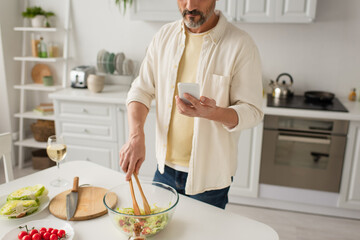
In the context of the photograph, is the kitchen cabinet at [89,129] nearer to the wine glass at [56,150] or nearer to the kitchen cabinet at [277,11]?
the kitchen cabinet at [277,11]

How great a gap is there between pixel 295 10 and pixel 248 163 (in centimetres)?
122

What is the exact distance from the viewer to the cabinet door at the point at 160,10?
2531mm

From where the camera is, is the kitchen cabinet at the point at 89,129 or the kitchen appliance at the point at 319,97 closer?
the kitchen appliance at the point at 319,97

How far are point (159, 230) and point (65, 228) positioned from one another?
0.28m

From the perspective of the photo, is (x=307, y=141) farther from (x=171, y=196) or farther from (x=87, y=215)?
(x=87, y=215)

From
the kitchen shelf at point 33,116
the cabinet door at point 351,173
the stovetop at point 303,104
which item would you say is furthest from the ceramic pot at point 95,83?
the cabinet door at point 351,173

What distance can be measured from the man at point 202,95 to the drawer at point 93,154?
1.50 meters

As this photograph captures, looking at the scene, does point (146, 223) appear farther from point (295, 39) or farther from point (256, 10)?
point (295, 39)

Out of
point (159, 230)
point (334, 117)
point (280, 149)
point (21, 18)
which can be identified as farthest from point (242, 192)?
point (21, 18)

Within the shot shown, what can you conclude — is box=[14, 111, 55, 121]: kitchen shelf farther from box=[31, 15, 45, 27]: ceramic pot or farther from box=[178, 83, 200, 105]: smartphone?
box=[178, 83, 200, 105]: smartphone

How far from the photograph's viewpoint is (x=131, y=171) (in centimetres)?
106

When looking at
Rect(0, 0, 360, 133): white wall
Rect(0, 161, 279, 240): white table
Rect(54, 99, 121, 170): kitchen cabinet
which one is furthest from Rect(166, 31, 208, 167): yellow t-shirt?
Rect(0, 0, 360, 133): white wall

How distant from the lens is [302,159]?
8.13ft

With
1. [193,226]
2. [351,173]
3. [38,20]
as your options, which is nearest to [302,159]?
[351,173]
